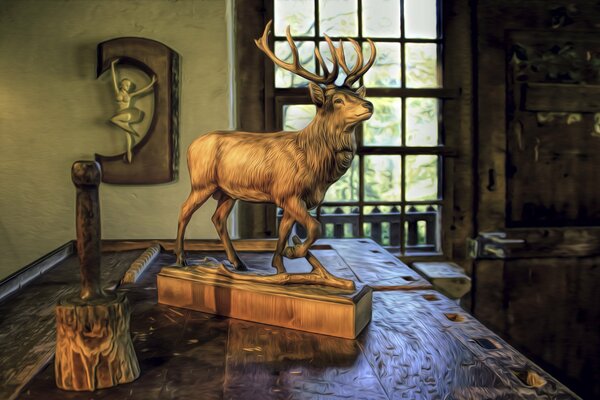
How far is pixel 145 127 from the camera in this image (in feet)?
7.70

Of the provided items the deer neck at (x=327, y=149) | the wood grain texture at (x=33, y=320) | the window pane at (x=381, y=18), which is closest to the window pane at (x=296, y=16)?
the window pane at (x=381, y=18)

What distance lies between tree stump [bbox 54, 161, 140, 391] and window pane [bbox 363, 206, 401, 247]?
1959 mm

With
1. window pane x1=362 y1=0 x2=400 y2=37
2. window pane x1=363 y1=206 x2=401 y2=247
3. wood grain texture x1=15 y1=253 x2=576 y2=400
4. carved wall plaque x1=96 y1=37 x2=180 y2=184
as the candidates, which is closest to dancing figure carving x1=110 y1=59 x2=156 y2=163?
carved wall plaque x1=96 y1=37 x2=180 y2=184

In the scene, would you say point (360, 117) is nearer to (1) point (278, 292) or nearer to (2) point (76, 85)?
(1) point (278, 292)

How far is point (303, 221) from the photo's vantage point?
1.12 m

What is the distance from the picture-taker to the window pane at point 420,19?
2641mm

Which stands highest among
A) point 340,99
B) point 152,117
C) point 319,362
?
point 152,117

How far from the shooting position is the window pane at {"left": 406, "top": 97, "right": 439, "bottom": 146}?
2678mm

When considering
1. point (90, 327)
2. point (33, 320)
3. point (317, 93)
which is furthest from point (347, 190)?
point (90, 327)

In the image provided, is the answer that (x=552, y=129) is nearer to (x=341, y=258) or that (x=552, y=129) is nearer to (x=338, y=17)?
(x=338, y=17)

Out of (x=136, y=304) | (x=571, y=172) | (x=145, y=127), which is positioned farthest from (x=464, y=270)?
(x=136, y=304)

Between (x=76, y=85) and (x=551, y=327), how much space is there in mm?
2629

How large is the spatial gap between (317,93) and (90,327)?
0.64m

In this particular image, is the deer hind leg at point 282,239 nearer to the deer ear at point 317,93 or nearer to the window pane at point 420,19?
the deer ear at point 317,93
